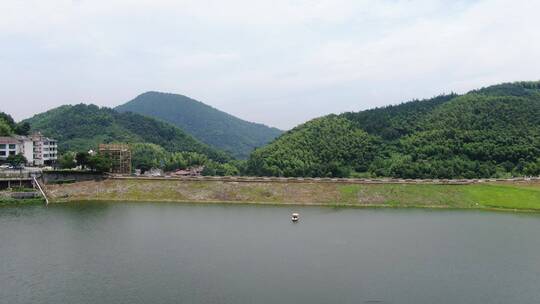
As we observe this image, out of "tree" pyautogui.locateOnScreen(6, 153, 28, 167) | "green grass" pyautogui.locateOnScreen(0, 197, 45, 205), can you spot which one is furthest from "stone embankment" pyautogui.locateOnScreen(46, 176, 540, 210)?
"tree" pyautogui.locateOnScreen(6, 153, 28, 167)

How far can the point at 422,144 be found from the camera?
9994 cm

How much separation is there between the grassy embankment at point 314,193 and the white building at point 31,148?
24939 mm

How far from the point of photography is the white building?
8531 cm

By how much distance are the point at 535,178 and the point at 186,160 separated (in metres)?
73.7

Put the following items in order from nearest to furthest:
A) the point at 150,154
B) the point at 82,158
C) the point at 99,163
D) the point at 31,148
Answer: the point at 99,163, the point at 82,158, the point at 31,148, the point at 150,154

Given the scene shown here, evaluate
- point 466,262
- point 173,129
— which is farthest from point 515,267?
point 173,129

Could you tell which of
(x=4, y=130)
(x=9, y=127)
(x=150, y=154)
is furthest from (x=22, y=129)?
(x=150, y=154)

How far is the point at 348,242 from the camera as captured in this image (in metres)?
41.2

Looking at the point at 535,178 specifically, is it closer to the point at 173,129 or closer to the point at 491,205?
the point at 491,205

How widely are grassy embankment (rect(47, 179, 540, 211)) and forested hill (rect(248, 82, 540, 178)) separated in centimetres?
1346

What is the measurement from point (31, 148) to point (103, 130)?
70624 mm

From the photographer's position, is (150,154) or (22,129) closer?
(22,129)

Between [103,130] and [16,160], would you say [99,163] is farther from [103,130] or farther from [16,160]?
[103,130]

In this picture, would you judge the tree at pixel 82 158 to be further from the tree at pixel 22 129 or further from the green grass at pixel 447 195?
the tree at pixel 22 129
